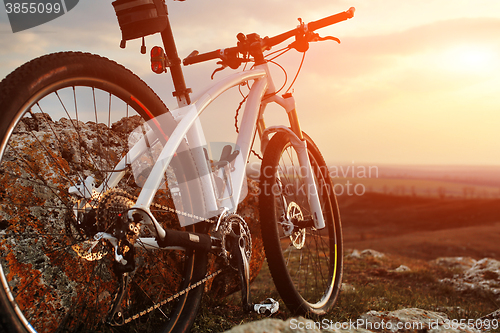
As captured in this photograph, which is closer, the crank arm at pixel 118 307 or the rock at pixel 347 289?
the crank arm at pixel 118 307

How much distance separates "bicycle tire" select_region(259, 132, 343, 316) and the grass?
25 centimetres

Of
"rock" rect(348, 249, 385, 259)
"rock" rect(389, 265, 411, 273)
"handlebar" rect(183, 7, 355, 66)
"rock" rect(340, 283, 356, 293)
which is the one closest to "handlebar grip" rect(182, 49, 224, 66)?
"handlebar" rect(183, 7, 355, 66)

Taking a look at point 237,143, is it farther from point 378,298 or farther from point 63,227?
point 378,298

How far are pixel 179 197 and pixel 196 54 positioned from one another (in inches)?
49.5

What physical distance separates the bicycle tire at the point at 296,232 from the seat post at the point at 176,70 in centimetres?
90

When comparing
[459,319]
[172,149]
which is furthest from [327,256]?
[172,149]

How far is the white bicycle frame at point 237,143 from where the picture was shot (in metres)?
1.89

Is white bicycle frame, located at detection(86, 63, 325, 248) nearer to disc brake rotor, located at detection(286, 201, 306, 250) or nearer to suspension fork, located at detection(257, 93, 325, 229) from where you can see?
suspension fork, located at detection(257, 93, 325, 229)

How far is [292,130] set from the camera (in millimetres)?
3441

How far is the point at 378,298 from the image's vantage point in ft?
13.9

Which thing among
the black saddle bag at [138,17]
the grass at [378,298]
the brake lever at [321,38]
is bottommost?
the grass at [378,298]

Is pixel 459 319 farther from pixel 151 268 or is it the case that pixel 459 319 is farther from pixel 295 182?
pixel 151 268

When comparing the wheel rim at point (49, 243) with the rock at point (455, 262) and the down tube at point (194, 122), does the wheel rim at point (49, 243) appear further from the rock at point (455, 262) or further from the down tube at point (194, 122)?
the rock at point (455, 262)

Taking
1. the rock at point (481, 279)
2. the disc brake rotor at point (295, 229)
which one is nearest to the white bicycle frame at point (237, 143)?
the disc brake rotor at point (295, 229)
